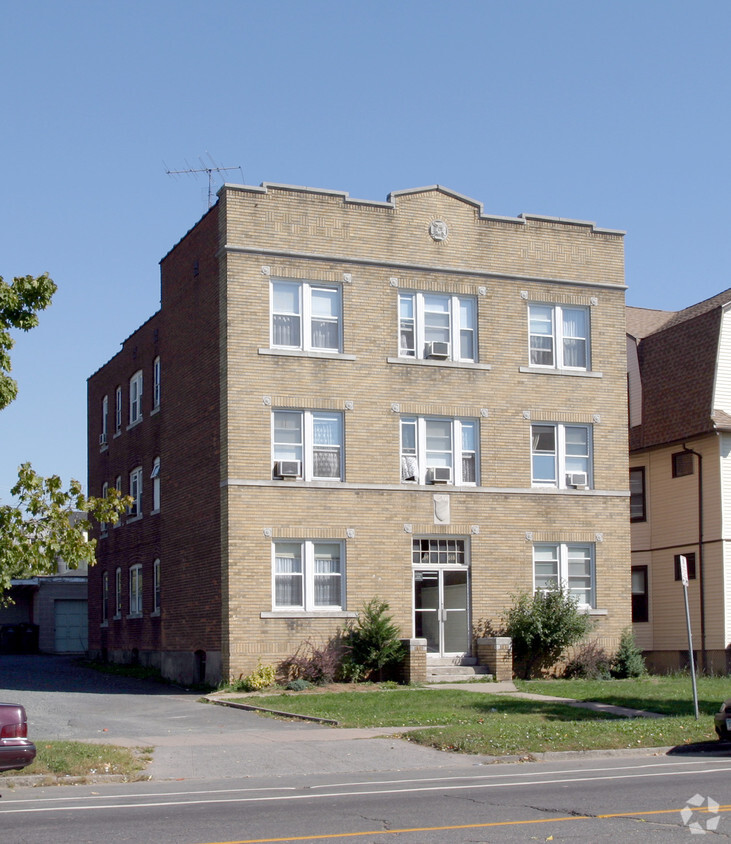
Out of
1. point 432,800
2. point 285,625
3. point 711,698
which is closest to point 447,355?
→ point 285,625

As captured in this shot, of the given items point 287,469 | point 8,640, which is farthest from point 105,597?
point 287,469

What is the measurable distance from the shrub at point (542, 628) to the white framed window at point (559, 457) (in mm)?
2969

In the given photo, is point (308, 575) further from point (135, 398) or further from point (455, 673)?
point (135, 398)

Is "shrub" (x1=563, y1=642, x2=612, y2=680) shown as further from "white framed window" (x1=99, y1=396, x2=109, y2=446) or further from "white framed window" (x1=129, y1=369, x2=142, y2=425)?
"white framed window" (x1=99, y1=396, x2=109, y2=446)

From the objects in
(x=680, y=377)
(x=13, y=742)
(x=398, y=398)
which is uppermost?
(x=680, y=377)

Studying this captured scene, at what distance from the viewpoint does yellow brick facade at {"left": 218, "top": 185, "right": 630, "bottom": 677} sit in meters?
27.1

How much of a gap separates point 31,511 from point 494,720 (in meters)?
8.32

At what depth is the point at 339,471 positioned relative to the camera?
2803 cm

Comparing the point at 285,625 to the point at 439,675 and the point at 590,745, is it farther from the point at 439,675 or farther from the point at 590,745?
the point at 590,745

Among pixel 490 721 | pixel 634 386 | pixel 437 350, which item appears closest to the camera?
pixel 490 721

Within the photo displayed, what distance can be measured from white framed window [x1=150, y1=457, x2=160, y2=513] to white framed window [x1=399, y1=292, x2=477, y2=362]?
894 centimetres

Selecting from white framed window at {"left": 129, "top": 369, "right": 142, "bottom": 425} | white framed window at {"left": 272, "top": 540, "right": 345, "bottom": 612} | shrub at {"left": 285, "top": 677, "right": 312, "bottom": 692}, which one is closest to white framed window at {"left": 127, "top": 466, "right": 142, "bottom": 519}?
white framed window at {"left": 129, "top": 369, "right": 142, "bottom": 425}

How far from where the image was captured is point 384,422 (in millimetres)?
28438

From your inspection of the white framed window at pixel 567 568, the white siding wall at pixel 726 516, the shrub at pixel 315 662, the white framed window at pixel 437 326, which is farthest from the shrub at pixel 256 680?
the white siding wall at pixel 726 516
